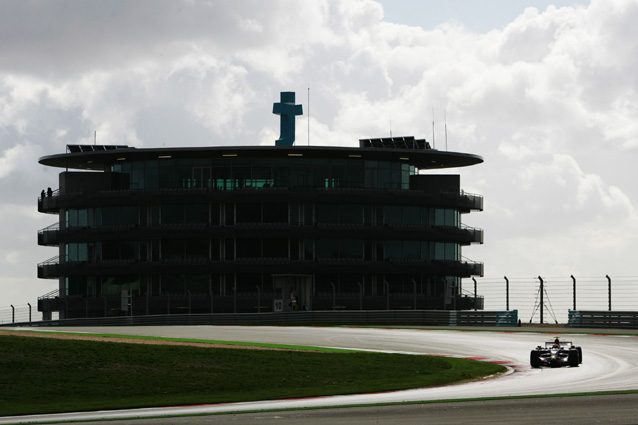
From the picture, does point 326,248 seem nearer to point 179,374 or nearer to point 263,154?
point 263,154

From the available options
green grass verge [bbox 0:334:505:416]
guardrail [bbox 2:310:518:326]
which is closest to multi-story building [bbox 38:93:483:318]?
guardrail [bbox 2:310:518:326]

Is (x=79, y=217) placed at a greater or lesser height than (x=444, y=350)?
greater

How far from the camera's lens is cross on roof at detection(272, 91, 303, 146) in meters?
105

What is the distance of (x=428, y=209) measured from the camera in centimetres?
10656

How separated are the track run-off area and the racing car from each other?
432 mm

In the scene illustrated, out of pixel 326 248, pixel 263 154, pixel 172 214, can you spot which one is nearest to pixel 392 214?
pixel 326 248

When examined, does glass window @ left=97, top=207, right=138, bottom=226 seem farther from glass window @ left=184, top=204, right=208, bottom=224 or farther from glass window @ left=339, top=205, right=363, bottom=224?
glass window @ left=339, top=205, right=363, bottom=224

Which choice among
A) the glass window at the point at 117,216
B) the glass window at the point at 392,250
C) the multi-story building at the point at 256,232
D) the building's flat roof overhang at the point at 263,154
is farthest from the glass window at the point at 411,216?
the glass window at the point at 117,216

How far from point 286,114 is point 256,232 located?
35.2ft

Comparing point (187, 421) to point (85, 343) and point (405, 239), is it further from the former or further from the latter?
point (405, 239)

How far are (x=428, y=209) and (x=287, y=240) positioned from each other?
12043mm

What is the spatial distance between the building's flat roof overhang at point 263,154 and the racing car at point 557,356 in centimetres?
5428

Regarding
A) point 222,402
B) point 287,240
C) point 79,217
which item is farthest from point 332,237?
point 222,402

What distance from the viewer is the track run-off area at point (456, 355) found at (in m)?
35.4
